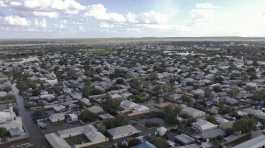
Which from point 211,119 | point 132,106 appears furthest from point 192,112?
point 132,106

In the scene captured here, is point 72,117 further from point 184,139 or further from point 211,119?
point 211,119

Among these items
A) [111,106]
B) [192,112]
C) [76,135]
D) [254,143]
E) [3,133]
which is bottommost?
[76,135]

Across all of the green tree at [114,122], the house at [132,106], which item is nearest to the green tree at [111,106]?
the house at [132,106]

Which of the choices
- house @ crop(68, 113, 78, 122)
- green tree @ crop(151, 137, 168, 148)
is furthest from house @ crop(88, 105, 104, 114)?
green tree @ crop(151, 137, 168, 148)

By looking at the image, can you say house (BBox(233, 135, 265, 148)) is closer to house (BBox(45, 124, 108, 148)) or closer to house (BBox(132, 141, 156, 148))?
house (BBox(132, 141, 156, 148))

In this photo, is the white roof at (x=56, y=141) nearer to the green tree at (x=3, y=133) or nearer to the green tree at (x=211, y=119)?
the green tree at (x=3, y=133)

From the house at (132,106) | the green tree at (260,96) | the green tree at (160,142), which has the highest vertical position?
the green tree at (260,96)

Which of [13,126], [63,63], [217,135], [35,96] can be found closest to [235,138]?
[217,135]
